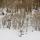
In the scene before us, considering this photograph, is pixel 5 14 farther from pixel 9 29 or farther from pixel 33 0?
pixel 33 0

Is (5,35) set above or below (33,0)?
below

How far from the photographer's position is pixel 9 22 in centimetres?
116

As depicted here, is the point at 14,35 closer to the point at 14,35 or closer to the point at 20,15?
the point at 14,35

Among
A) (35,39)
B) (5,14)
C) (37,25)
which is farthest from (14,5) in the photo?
(35,39)

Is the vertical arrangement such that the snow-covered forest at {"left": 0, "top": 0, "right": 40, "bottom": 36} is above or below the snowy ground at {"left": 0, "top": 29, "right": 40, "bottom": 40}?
above

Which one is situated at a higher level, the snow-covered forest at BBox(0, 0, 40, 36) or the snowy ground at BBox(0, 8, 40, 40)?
the snow-covered forest at BBox(0, 0, 40, 36)

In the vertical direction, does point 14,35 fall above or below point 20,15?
below

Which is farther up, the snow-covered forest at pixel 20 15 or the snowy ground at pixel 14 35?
the snow-covered forest at pixel 20 15

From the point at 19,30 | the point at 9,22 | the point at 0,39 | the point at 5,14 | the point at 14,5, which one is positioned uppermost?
the point at 14,5

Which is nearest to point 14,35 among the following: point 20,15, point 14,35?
point 14,35

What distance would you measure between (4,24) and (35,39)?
432 millimetres

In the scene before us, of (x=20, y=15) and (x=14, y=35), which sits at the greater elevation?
(x=20, y=15)

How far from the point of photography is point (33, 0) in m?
1.11

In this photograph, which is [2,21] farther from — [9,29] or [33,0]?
[33,0]
